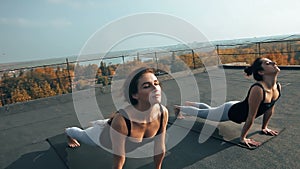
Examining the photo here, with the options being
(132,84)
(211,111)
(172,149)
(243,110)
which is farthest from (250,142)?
(132,84)

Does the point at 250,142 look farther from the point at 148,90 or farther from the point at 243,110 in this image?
the point at 148,90

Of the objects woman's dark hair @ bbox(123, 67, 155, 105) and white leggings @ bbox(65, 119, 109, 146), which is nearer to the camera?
woman's dark hair @ bbox(123, 67, 155, 105)

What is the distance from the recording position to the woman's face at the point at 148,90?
1.77 meters

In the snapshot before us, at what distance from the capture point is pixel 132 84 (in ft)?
5.92

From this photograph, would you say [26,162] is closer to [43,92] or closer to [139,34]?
[139,34]

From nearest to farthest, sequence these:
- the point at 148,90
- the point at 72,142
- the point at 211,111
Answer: the point at 148,90 → the point at 72,142 → the point at 211,111

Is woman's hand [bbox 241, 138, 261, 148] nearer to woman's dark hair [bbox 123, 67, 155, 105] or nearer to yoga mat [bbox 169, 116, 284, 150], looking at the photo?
yoga mat [bbox 169, 116, 284, 150]

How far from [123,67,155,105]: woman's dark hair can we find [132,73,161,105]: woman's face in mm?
26

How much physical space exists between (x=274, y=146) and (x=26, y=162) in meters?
2.99

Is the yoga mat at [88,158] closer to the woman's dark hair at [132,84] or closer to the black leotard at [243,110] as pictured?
the woman's dark hair at [132,84]

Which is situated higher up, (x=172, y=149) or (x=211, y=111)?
(x=211, y=111)

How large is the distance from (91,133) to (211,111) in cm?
165

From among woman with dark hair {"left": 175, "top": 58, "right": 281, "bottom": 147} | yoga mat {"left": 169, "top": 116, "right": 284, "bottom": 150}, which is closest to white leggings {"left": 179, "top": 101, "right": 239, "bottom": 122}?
woman with dark hair {"left": 175, "top": 58, "right": 281, "bottom": 147}

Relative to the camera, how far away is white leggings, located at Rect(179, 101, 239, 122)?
10.4 ft
